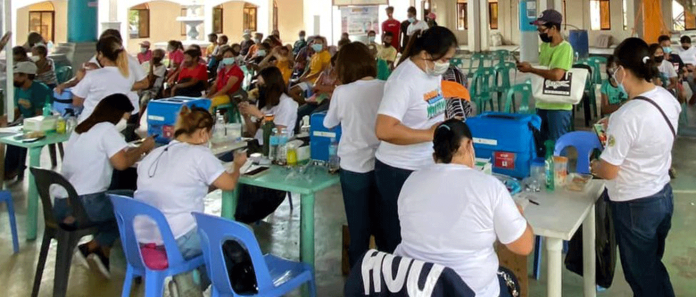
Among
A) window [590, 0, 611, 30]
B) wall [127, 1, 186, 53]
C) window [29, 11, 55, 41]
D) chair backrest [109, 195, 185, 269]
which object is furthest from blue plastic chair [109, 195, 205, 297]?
window [590, 0, 611, 30]

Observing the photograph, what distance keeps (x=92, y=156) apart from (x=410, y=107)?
1.81 meters

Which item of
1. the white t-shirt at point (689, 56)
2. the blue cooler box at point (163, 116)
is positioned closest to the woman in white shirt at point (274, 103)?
the blue cooler box at point (163, 116)

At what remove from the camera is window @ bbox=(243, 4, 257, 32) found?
23.5m

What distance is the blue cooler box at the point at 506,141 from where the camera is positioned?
3.29 m

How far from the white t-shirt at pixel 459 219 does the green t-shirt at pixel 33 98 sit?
5.28m

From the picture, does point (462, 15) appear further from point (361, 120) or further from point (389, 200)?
point (389, 200)

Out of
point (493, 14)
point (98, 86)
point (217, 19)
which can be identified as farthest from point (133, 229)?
point (493, 14)

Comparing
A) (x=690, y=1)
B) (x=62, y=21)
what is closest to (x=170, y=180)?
(x=690, y=1)

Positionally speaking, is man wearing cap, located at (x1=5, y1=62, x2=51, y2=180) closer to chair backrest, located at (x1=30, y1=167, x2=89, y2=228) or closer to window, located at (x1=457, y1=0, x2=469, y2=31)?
chair backrest, located at (x1=30, y1=167, x2=89, y2=228)

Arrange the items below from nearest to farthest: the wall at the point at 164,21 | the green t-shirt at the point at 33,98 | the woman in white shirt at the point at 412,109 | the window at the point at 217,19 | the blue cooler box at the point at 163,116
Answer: the woman in white shirt at the point at 412,109 → the blue cooler box at the point at 163,116 → the green t-shirt at the point at 33,98 → the wall at the point at 164,21 → the window at the point at 217,19

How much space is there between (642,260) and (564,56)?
2.15 metres

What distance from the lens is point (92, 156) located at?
143 inches

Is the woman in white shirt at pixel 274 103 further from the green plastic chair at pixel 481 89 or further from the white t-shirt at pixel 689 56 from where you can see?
the white t-shirt at pixel 689 56

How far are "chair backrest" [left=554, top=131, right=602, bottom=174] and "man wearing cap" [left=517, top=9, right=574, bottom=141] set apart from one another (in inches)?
28.2
